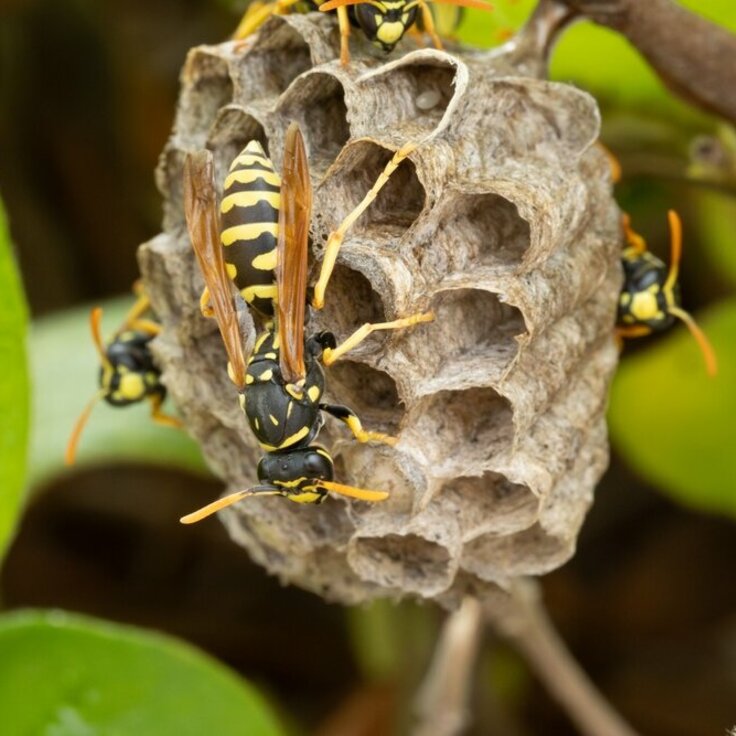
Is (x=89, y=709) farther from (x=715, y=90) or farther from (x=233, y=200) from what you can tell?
(x=715, y=90)

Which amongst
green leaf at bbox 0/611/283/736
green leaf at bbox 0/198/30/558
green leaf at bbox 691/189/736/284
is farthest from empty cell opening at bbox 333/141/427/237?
green leaf at bbox 691/189/736/284

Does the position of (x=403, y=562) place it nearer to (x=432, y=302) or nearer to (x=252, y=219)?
(x=432, y=302)

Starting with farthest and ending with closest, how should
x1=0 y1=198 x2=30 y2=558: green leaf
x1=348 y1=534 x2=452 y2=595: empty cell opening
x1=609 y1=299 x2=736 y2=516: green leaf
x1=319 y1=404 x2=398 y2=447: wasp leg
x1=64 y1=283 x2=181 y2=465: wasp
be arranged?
x1=609 y1=299 x2=736 y2=516: green leaf, x1=64 y1=283 x2=181 y2=465: wasp, x1=0 y1=198 x2=30 y2=558: green leaf, x1=348 y1=534 x2=452 y2=595: empty cell opening, x1=319 y1=404 x2=398 y2=447: wasp leg

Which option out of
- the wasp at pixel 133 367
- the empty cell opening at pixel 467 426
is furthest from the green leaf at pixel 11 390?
the empty cell opening at pixel 467 426

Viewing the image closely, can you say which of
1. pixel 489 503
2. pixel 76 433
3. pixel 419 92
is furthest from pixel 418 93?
pixel 76 433

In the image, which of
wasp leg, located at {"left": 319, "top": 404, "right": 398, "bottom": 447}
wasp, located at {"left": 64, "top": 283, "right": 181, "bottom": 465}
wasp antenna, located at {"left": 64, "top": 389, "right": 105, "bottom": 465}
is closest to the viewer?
wasp leg, located at {"left": 319, "top": 404, "right": 398, "bottom": 447}

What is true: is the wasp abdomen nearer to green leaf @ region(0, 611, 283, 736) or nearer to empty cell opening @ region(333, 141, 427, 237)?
empty cell opening @ region(333, 141, 427, 237)

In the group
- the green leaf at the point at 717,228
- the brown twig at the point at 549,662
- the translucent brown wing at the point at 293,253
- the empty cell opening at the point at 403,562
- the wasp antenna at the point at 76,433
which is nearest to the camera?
the translucent brown wing at the point at 293,253

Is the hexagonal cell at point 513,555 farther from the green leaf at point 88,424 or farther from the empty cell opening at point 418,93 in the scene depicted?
the green leaf at point 88,424

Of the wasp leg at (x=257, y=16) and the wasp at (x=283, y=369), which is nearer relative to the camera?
the wasp at (x=283, y=369)
